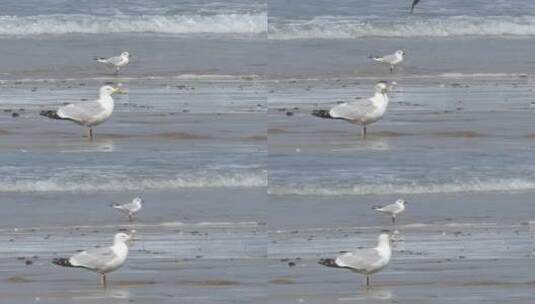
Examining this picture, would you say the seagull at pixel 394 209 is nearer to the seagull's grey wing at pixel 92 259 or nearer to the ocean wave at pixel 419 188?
the ocean wave at pixel 419 188

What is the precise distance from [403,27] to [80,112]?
5.76 m

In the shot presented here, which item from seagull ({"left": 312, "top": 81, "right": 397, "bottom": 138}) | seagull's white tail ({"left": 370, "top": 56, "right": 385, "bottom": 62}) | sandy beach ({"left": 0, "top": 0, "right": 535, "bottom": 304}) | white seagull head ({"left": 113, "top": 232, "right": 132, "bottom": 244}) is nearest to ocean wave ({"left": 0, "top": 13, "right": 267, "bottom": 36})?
sandy beach ({"left": 0, "top": 0, "right": 535, "bottom": 304})

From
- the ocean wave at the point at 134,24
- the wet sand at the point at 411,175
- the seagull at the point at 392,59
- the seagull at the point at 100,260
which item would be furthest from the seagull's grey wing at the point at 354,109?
the ocean wave at the point at 134,24

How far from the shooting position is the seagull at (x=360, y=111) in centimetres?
1202

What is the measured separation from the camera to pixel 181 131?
12570mm

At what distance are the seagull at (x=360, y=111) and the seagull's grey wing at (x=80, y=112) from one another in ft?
5.42

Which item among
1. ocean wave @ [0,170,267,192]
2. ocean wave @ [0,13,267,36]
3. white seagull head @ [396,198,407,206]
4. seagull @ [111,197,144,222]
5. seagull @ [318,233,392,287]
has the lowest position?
seagull @ [318,233,392,287]

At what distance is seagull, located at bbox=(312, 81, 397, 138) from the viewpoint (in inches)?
473

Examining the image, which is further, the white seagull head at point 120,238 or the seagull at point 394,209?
the seagull at point 394,209

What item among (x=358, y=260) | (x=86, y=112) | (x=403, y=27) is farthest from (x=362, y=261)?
(x=403, y=27)

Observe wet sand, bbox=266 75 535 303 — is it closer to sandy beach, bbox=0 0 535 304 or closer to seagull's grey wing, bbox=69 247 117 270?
sandy beach, bbox=0 0 535 304

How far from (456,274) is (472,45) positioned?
6151 mm

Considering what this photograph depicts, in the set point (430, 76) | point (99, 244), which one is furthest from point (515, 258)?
point (430, 76)

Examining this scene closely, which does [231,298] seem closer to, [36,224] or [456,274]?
[456,274]
